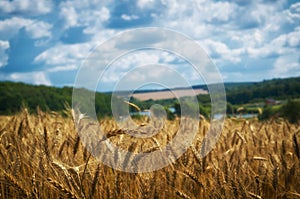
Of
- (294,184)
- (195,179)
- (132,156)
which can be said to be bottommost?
(294,184)

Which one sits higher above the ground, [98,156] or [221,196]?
[98,156]

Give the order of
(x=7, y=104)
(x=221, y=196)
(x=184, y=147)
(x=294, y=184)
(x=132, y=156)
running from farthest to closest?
(x=7, y=104), (x=294, y=184), (x=184, y=147), (x=132, y=156), (x=221, y=196)

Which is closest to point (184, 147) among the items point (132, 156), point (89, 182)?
point (132, 156)

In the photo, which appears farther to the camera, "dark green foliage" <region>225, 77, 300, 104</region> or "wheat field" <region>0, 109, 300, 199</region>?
"dark green foliage" <region>225, 77, 300, 104</region>

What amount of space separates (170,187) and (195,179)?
0.23 metres

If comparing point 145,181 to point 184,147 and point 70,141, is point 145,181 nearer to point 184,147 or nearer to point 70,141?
point 184,147

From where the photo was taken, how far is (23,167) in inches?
122

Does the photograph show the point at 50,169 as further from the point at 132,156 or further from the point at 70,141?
the point at 70,141

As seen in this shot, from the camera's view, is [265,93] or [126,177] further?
[265,93]

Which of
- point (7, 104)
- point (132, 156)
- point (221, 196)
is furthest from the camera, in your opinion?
point (7, 104)

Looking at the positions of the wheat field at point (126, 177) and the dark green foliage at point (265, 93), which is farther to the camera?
the dark green foliage at point (265, 93)

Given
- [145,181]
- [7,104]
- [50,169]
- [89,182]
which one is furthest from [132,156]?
[7,104]

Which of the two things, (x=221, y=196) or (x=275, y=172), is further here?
(x=275, y=172)

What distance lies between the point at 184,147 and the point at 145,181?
0.52 metres
